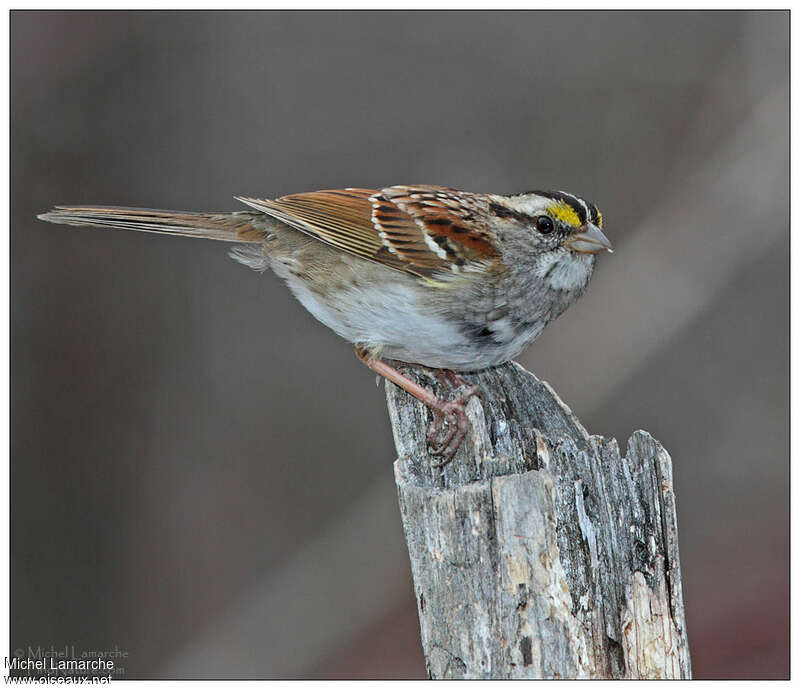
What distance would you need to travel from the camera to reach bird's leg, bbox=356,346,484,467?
120 inches

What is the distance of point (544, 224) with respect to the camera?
3736mm

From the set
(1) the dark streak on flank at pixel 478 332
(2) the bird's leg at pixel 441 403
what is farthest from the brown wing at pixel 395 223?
(2) the bird's leg at pixel 441 403

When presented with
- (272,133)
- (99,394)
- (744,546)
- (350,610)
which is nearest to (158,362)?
(99,394)

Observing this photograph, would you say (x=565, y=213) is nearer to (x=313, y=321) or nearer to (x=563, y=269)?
(x=563, y=269)

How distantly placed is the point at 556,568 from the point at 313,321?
3563mm

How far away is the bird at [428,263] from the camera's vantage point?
3695 millimetres

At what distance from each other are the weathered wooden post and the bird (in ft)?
2.56

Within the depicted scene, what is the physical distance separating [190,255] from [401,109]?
1576mm

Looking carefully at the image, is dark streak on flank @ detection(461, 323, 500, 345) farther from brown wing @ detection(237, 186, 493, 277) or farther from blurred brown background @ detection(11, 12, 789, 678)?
blurred brown background @ detection(11, 12, 789, 678)

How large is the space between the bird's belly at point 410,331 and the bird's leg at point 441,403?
73 mm

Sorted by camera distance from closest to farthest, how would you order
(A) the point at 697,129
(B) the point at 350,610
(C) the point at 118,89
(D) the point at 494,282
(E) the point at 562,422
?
(E) the point at 562,422, (D) the point at 494,282, (C) the point at 118,89, (B) the point at 350,610, (A) the point at 697,129

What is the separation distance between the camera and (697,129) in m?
6.26

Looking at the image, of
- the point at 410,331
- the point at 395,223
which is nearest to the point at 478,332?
the point at 410,331

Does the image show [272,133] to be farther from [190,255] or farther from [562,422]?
[562,422]
